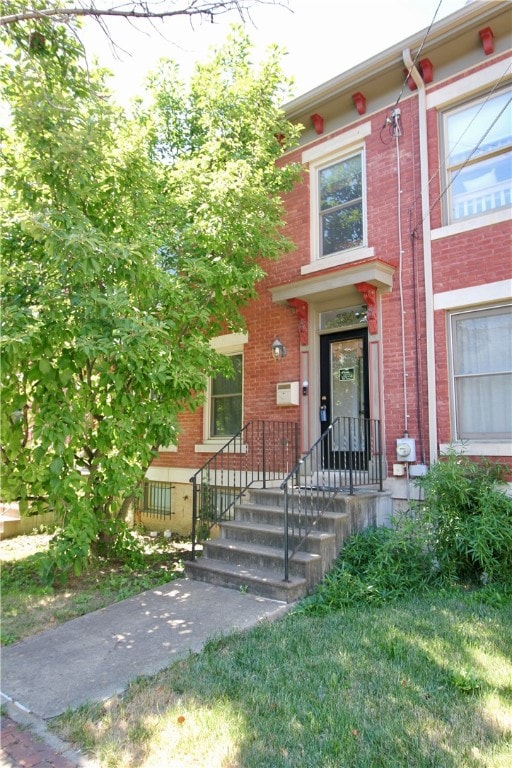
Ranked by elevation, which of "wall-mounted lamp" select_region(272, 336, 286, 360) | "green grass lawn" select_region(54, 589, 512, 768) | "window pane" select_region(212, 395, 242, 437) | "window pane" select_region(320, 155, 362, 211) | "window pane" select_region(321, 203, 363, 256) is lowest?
"green grass lawn" select_region(54, 589, 512, 768)

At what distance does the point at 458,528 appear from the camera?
5.04 meters

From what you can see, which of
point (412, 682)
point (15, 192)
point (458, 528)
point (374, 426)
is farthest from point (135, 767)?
point (15, 192)

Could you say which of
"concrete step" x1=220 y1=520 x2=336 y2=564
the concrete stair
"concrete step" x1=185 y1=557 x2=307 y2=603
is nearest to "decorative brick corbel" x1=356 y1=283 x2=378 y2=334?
the concrete stair

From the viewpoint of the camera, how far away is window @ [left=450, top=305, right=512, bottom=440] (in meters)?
5.89

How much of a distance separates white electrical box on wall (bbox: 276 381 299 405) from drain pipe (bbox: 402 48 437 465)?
6.60 feet

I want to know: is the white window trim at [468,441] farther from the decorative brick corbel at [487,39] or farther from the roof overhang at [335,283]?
the decorative brick corbel at [487,39]

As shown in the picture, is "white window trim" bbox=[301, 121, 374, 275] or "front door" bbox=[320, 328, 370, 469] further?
"white window trim" bbox=[301, 121, 374, 275]

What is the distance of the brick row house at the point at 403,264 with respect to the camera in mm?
6105

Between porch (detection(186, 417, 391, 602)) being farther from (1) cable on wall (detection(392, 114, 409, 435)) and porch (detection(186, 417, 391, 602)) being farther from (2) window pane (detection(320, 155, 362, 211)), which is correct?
(2) window pane (detection(320, 155, 362, 211))

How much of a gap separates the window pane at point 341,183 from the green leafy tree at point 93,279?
1433 mm

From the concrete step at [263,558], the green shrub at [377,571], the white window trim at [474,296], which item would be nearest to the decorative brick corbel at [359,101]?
the white window trim at [474,296]

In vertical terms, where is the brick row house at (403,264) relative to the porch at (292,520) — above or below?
above

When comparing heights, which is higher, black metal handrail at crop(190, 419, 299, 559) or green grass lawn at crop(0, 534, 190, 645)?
black metal handrail at crop(190, 419, 299, 559)

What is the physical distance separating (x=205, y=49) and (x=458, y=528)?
7.33 meters
